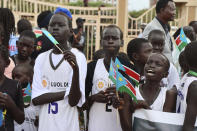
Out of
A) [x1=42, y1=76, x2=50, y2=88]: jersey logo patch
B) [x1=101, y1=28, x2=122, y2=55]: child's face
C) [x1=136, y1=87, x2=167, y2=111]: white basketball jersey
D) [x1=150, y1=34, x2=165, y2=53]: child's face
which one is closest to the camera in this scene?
[x1=136, y1=87, x2=167, y2=111]: white basketball jersey

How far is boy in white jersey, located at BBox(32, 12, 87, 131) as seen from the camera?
352cm

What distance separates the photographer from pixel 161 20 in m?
5.89

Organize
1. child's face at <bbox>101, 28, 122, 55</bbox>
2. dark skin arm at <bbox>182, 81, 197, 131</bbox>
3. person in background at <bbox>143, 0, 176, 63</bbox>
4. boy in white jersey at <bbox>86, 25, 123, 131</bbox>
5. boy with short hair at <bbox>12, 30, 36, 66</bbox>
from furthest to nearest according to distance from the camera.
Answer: person in background at <bbox>143, 0, 176, 63</bbox> < boy with short hair at <bbox>12, 30, 36, 66</bbox> < child's face at <bbox>101, 28, 122, 55</bbox> < boy in white jersey at <bbox>86, 25, 123, 131</bbox> < dark skin arm at <bbox>182, 81, 197, 131</bbox>

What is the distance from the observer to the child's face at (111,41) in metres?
3.88

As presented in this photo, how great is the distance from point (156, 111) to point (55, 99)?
0.99 m

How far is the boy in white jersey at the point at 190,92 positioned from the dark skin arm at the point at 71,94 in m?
0.98

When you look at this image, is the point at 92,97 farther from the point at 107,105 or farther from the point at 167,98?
the point at 167,98

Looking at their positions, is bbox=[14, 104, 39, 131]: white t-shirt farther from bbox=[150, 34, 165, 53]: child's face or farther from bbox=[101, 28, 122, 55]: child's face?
bbox=[150, 34, 165, 53]: child's face

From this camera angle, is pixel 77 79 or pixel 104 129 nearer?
pixel 77 79

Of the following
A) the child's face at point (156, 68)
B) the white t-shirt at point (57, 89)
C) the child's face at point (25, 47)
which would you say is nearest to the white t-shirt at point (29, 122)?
the white t-shirt at point (57, 89)

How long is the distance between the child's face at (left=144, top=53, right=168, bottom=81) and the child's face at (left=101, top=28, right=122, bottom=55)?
45 centimetres

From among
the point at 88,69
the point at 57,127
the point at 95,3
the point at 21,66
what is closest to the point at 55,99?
the point at 57,127

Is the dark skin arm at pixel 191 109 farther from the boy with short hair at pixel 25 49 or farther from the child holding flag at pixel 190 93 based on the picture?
the boy with short hair at pixel 25 49

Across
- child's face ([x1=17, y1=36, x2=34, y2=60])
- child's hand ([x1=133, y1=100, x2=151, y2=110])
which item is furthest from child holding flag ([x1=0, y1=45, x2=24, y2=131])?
child's face ([x1=17, y1=36, x2=34, y2=60])
